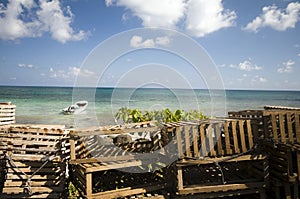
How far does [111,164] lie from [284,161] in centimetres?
348

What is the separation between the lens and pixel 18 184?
19.5 ft

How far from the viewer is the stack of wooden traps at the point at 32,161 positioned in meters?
5.94

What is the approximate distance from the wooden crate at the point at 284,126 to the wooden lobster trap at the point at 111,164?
95.1 inches

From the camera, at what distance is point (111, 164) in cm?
583

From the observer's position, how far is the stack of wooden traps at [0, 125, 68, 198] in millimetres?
5941

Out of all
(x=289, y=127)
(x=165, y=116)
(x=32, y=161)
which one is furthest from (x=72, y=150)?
(x=165, y=116)

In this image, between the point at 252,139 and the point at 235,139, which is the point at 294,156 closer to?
the point at 252,139

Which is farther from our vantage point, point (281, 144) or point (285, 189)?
point (285, 189)

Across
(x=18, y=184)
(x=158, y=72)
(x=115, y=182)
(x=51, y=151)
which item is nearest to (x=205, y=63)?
(x=158, y=72)

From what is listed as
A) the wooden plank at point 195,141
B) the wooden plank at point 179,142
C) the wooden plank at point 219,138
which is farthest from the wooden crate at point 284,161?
the wooden plank at point 179,142

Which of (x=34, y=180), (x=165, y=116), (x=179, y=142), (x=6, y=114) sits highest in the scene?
(x=6, y=114)

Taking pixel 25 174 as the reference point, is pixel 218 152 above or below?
above

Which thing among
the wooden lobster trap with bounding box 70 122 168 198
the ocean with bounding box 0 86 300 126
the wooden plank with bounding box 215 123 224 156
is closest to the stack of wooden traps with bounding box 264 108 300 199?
the wooden plank with bounding box 215 123 224 156

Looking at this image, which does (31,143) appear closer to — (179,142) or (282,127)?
(179,142)
